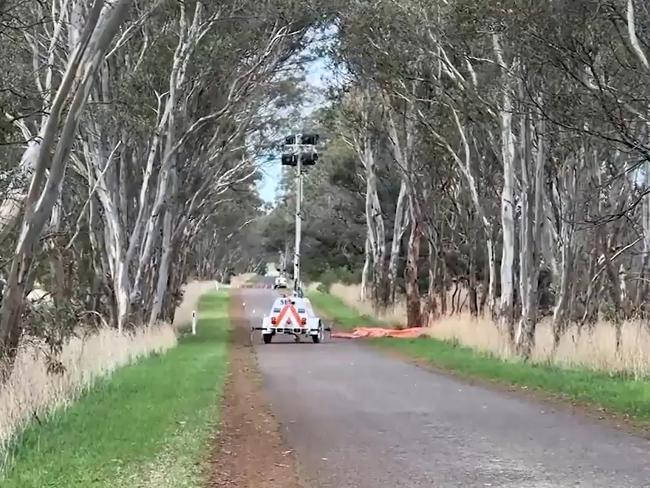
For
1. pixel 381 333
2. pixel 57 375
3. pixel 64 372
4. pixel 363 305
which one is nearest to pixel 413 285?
pixel 381 333

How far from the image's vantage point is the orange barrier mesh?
28.8 meters

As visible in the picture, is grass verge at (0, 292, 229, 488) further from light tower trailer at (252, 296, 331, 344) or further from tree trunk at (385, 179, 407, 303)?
tree trunk at (385, 179, 407, 303)

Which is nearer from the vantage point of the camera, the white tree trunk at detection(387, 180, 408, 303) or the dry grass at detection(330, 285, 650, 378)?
the dry grass at detection(330, 285, 650, 378)

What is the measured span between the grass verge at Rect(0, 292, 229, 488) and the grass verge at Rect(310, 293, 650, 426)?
496cm

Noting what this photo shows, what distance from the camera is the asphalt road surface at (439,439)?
312 inches

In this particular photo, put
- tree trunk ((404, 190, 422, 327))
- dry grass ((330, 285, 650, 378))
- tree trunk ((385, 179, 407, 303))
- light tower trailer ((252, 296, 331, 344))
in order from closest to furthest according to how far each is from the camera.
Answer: dry grass ((330, 285, 650, 378)), light tower trailer ((252, 296, 331, 344)), tree trunk ((404, 190, 422, 327)), tree trunk ((385, 179, 407, 303))

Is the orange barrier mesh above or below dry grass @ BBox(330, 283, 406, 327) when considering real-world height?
below

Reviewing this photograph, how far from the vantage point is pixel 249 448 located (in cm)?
948

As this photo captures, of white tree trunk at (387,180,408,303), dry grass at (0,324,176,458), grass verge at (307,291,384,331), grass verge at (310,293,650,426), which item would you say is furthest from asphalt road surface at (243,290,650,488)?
white tree trunk at (387,180,408,303)

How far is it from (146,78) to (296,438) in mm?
15280

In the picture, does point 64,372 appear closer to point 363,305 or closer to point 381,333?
point 381,333

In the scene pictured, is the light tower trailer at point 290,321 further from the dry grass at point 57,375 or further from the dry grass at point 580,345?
the dry grass at point 57,375

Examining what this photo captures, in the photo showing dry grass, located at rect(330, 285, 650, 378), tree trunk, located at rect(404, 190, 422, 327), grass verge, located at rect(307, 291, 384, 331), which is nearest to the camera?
dry grass, located at rect(330, 285, 650, 378)

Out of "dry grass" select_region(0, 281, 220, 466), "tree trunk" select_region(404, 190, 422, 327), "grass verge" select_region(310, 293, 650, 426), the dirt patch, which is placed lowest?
the dirt patch
